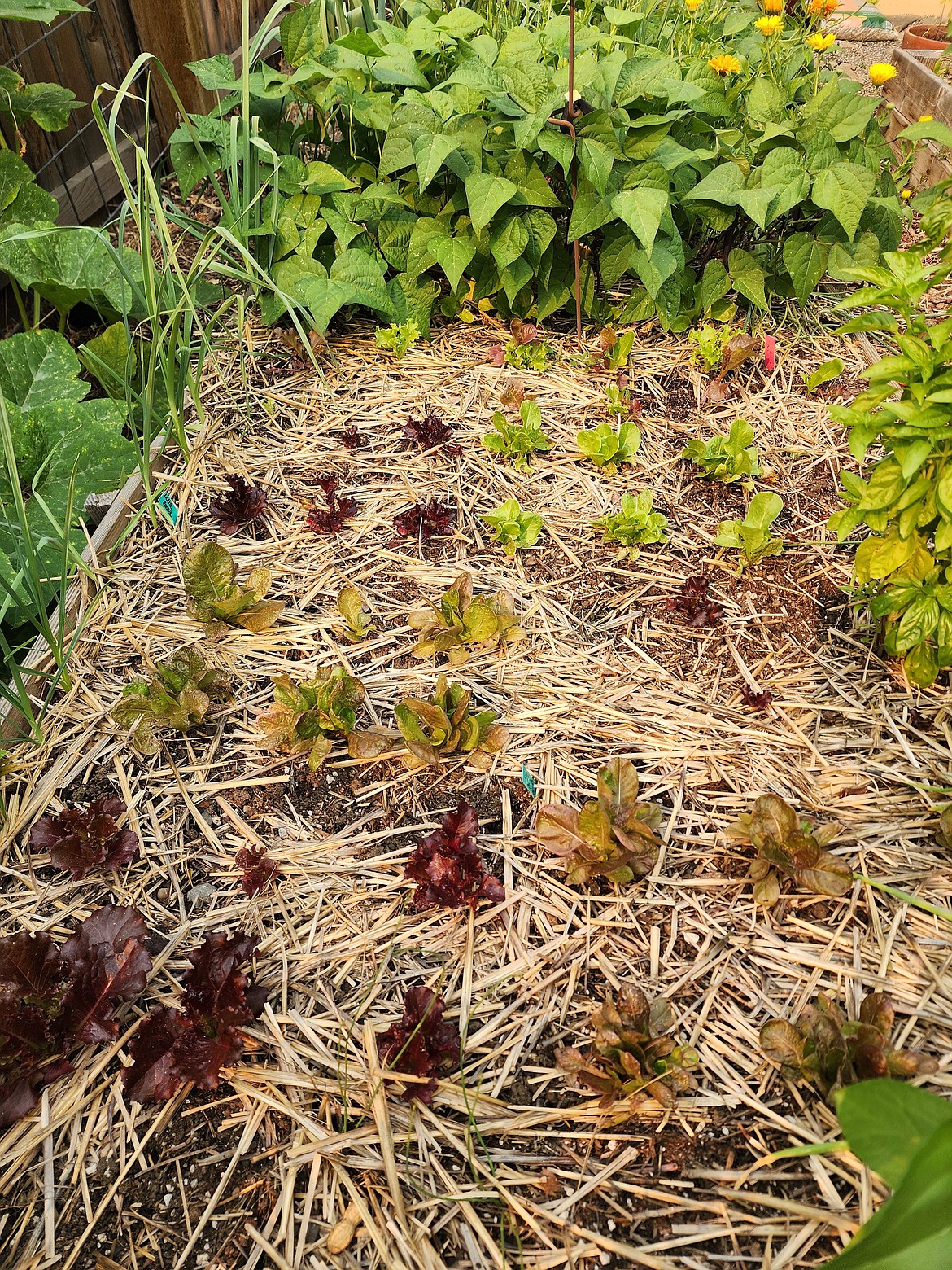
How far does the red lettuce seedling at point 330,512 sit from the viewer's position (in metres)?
2.21

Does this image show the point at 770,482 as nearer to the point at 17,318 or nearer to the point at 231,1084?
the point at 231,1084

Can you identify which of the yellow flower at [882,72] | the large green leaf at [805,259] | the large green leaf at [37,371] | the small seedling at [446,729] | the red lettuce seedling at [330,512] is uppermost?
the yellow flower at [882,72]

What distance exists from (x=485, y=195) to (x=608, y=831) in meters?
1.77

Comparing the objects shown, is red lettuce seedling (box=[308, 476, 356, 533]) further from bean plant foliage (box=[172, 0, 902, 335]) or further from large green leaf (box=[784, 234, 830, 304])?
large green leaf (box=[784, 234, 830, 304])

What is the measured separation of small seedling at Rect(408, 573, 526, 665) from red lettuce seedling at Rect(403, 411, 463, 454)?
0.67 m

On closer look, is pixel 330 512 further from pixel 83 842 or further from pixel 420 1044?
pixel 420 1044

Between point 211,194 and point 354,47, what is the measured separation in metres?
1.15

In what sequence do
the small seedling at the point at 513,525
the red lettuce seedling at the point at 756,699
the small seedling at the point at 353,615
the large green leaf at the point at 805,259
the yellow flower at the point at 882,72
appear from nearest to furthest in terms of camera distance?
the red lettuce seedling at the point at 756,699
the small seedling at the point at 353,615
the small seedling at the point at 513,525
the large green leaf at the point at 805,259
the yellow flower at the point at 882,72

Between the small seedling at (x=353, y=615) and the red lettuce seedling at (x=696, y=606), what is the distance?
712 millimetres

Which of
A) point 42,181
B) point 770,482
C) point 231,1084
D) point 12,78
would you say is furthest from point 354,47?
point 231,1084

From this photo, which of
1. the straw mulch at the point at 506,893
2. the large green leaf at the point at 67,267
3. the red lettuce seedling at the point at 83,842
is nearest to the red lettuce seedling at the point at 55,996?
the straw mulch at the point at 506,893

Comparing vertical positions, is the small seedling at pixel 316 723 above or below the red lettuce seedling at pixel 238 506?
below

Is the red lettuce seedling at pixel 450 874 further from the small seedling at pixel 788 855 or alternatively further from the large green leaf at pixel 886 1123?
the large green leaf at pixel 886 1123

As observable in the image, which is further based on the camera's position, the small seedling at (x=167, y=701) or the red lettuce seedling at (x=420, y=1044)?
the small seedling at (x=167, y=701)
